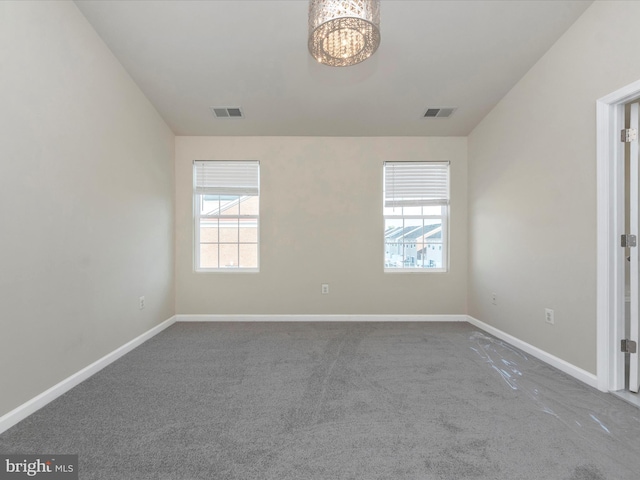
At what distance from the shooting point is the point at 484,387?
2127 millimetres

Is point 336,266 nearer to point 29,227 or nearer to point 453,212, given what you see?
point 453,212

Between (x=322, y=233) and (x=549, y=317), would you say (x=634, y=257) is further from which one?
(x=322, y=233)

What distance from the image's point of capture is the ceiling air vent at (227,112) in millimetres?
3357

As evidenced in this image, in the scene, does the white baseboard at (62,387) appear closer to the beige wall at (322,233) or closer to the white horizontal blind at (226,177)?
the beige wall at (322,233)

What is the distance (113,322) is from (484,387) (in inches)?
127

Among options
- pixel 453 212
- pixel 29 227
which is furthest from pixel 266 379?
pixel 453 212

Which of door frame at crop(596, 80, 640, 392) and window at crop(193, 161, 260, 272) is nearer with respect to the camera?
door frame at crop(596, 80, 640, 392)

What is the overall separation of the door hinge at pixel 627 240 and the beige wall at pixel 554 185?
0.15 m

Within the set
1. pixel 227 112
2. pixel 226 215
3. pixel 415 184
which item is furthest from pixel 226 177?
pixel 415 184

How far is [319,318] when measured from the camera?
3920mm

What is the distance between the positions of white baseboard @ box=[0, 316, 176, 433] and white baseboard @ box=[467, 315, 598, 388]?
3919 mm

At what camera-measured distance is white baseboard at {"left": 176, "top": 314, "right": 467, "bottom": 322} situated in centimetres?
390

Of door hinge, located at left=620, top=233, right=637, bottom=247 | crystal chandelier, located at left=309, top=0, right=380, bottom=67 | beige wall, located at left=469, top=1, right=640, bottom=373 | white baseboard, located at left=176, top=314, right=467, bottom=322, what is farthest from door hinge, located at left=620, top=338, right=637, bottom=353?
crystal chandelier, located at left=309, top=0, right=380, bottom=67

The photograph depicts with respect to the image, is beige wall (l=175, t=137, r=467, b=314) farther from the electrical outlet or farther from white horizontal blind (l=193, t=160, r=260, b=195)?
the electrical outlet
